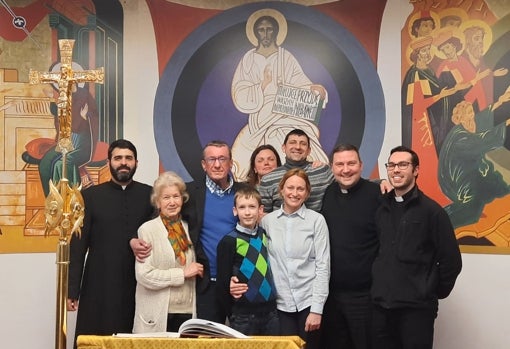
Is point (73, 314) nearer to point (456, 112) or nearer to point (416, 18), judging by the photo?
point (456, 112)

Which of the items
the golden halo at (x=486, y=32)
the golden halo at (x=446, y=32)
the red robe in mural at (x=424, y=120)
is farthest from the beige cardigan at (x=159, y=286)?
the golden halo at (x=486, y=32)

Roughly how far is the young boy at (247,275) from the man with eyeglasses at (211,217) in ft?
0.67

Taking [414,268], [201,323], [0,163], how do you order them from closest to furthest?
1. [201,323]
2. [414,268]
3. [0,163]

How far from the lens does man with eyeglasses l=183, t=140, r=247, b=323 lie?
4637 millimetres

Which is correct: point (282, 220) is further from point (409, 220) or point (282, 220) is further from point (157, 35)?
point (157, 35)

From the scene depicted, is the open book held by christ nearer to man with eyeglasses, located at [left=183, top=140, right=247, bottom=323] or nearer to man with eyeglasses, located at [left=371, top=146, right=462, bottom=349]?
man with eyeglasses, located at [left=183, top=140, right=247, bottom=323]

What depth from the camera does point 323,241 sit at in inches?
179

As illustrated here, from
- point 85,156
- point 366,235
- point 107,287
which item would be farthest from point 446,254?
point 85,156

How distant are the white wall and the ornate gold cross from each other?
8.61 feet

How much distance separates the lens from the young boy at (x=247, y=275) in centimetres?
439

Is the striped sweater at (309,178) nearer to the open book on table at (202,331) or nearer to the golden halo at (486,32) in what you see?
the open book on table at (202,331)

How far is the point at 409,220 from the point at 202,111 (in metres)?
2.59

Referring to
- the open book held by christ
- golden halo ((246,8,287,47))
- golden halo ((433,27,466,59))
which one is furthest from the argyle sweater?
golden halo ((433,27,466,59))

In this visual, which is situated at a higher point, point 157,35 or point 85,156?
point 157,35
